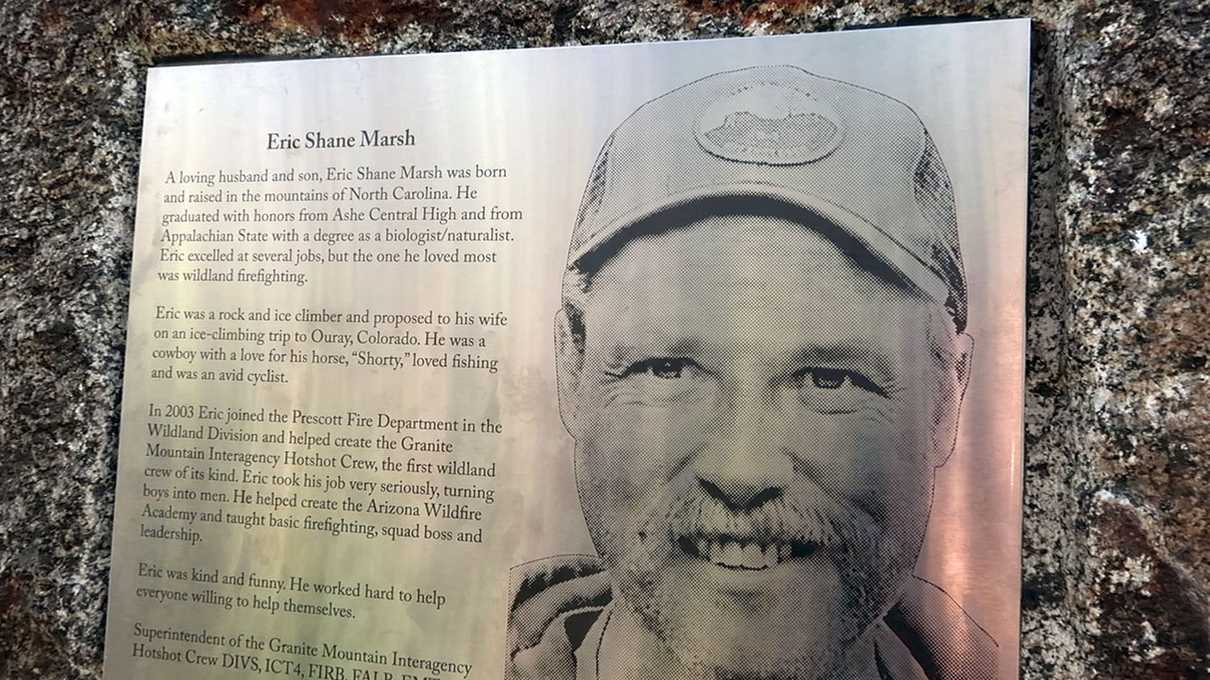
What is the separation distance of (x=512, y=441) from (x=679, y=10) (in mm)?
659

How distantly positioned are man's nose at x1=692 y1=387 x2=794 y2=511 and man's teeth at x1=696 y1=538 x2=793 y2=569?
0.05m

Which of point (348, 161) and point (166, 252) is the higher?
point (348, 161)

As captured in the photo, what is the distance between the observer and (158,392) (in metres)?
1.07

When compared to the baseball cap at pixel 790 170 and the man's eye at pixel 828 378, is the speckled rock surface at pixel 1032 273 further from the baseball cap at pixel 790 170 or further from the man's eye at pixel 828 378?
the man's eye at pixel 828 378

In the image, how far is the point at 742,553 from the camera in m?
0.91

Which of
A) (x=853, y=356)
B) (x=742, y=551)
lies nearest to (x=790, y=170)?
(x=853, y=356)

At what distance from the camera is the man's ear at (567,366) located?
0.96m

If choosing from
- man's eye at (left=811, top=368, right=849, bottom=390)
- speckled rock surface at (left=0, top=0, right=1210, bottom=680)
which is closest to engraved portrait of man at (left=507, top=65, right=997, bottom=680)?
man's eye at (left=811, top=368, right=849, bottom=390)

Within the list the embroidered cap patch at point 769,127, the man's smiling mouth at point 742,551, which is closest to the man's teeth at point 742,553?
the man's smiling mouth at point 742,551

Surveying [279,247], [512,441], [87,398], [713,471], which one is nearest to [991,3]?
[713,471]

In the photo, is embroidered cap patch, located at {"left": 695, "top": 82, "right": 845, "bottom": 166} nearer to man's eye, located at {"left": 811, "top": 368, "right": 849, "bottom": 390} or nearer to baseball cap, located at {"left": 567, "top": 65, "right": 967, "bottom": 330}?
baseball cap, located at {"left": 567, "top": 65, "right": 967, "bottom": 330}

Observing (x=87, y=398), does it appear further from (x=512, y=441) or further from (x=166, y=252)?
(x=512, y=441)

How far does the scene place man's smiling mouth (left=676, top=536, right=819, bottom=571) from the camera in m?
0.90

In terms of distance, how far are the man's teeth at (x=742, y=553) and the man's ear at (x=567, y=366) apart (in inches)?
9.1
